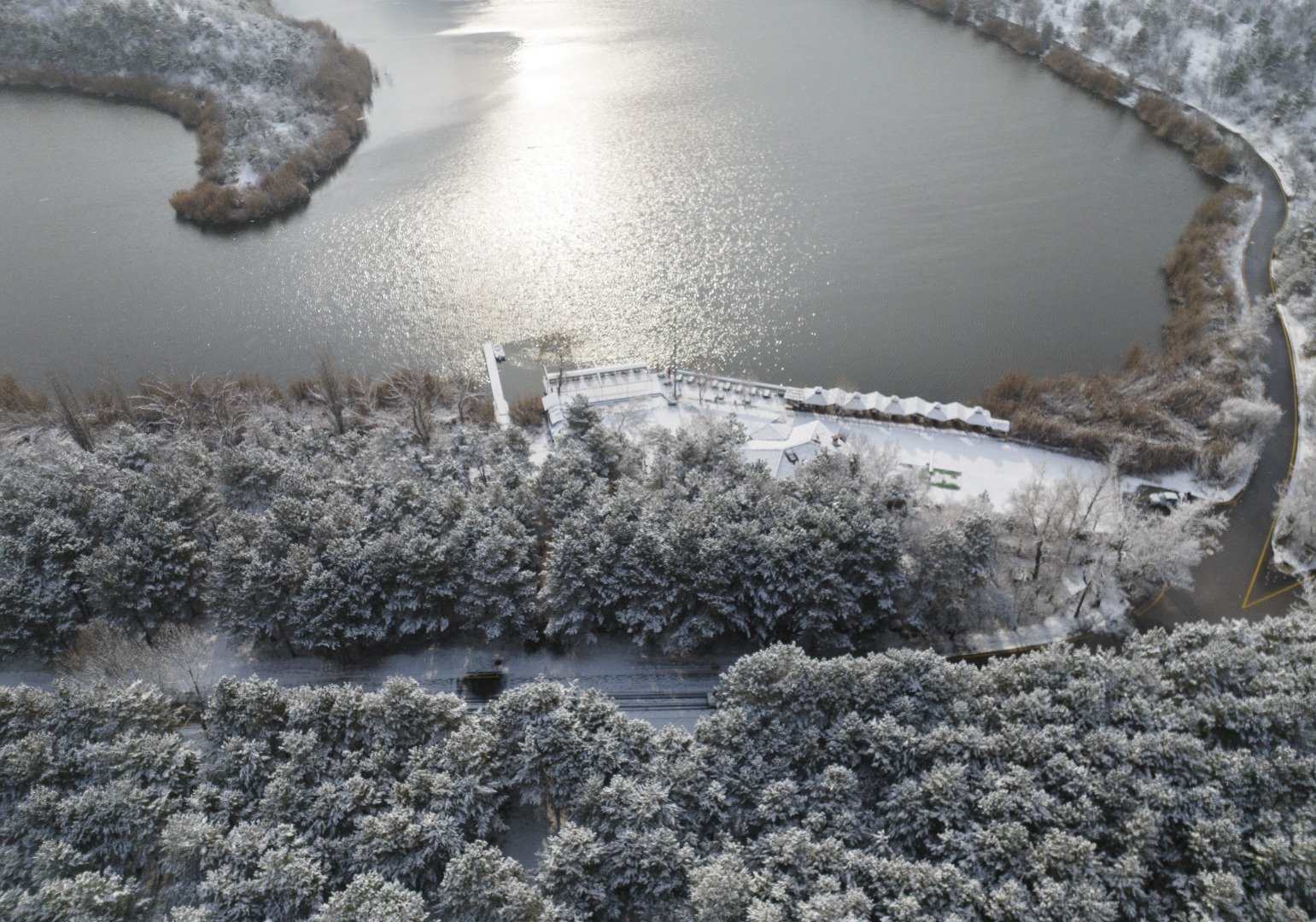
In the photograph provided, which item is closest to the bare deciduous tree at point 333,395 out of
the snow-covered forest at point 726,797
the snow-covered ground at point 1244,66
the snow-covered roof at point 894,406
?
the snow-covered forest at point 726,797

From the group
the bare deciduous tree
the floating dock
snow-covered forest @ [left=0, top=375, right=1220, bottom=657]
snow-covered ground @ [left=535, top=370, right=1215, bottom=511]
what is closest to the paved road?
snow-covered forest @ [left=0, top=375, right=1220, bottom=657]

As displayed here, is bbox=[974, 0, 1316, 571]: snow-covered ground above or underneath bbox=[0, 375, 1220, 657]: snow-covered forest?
above

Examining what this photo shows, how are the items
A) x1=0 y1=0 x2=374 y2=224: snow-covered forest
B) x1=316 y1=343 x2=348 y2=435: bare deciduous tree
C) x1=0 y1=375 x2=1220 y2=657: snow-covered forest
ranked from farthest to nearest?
x1=0 y1=0 x2=374 y2=224: snow-covered forest, x1=316 y1=343 x2=348 y2=435: bare deciduous tree, x1=0 y1=375 x2=1220 y2=657: snow-covered forest

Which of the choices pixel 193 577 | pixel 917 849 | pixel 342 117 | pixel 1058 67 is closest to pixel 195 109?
pixel 342 117

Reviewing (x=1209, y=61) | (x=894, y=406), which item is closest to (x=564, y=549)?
(x=894, y=406)

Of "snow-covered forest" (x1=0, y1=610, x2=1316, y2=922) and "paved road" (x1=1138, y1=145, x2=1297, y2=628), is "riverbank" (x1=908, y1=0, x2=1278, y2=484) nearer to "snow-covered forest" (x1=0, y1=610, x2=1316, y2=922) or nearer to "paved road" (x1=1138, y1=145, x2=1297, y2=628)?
"paved road" (x1=1138, y1=145, x2=1297, y2=628)

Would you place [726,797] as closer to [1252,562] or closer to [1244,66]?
[1252,562]

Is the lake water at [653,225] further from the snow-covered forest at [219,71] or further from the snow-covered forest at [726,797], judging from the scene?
the snow-covered forest at [726,797]
